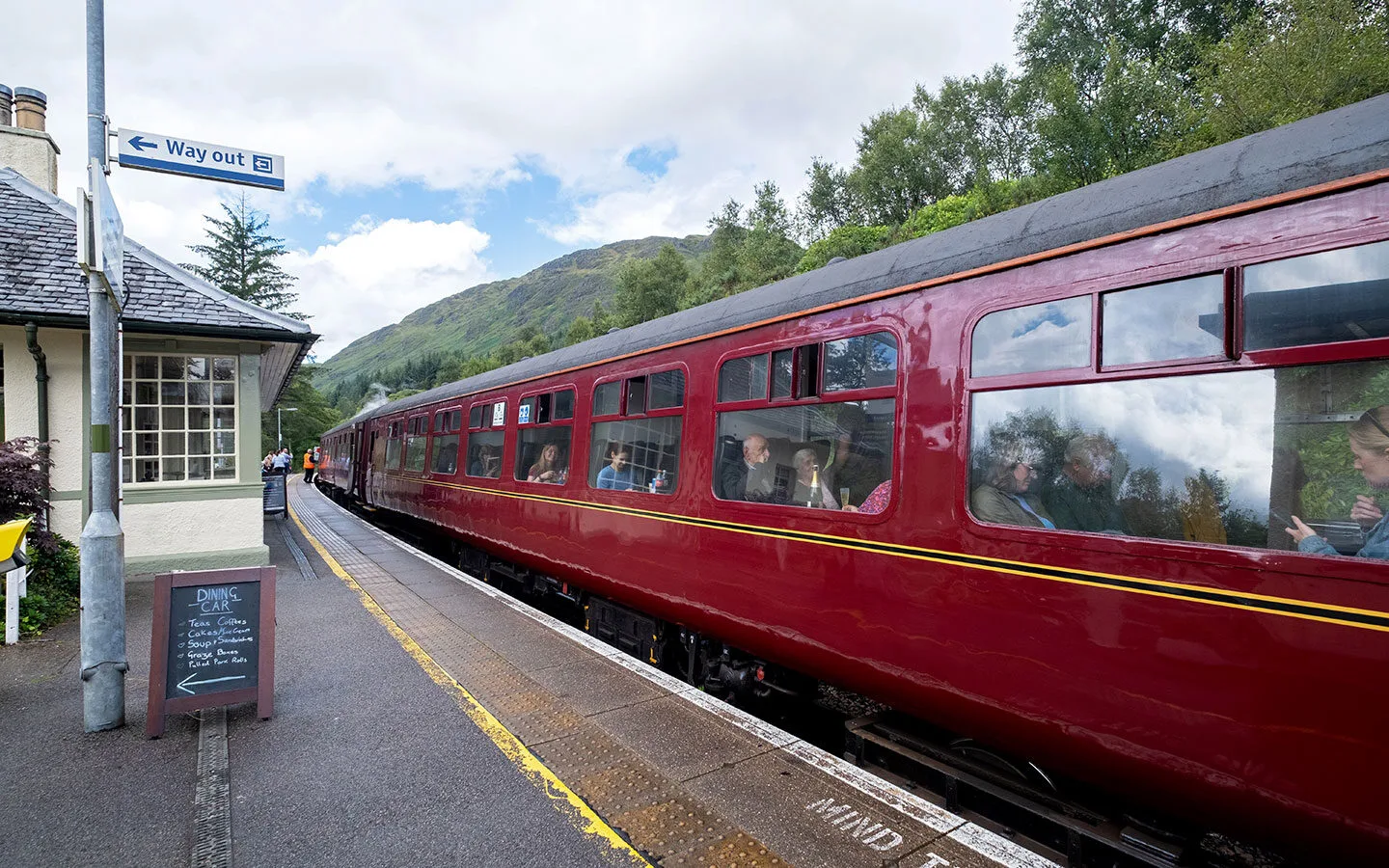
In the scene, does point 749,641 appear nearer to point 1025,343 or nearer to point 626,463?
point 626,463

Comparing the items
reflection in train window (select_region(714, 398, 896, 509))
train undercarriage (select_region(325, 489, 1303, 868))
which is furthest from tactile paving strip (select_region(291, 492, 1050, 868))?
reflection in train window (select_region(714, 398, 896, 509))

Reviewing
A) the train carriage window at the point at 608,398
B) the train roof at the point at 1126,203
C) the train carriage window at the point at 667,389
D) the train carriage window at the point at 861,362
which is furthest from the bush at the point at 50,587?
the train carriage window at the point at 861,362

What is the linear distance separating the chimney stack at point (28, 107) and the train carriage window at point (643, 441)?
10060mm

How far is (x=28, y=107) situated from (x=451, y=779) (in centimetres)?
1205

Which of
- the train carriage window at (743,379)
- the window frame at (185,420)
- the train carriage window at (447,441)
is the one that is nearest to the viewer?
the train carriage window at (743,379)

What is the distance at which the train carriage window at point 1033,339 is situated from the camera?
111 inches

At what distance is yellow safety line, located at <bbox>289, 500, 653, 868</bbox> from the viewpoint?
2955mm

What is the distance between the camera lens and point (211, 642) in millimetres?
4234

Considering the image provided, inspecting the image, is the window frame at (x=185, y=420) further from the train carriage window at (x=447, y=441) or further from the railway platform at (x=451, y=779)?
the railway platform at (x=451, y=779)

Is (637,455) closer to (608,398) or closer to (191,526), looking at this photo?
(608,398)

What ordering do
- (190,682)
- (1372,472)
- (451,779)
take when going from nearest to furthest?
(1372,472), (451,779), (190,682)

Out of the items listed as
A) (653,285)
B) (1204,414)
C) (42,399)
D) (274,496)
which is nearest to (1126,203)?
(1204,414)

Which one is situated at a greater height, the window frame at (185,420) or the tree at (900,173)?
the tree at (900,173)

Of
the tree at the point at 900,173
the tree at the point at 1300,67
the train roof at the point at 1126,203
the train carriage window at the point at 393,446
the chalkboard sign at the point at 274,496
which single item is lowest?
the chalkboard sign at the point at 274,496
